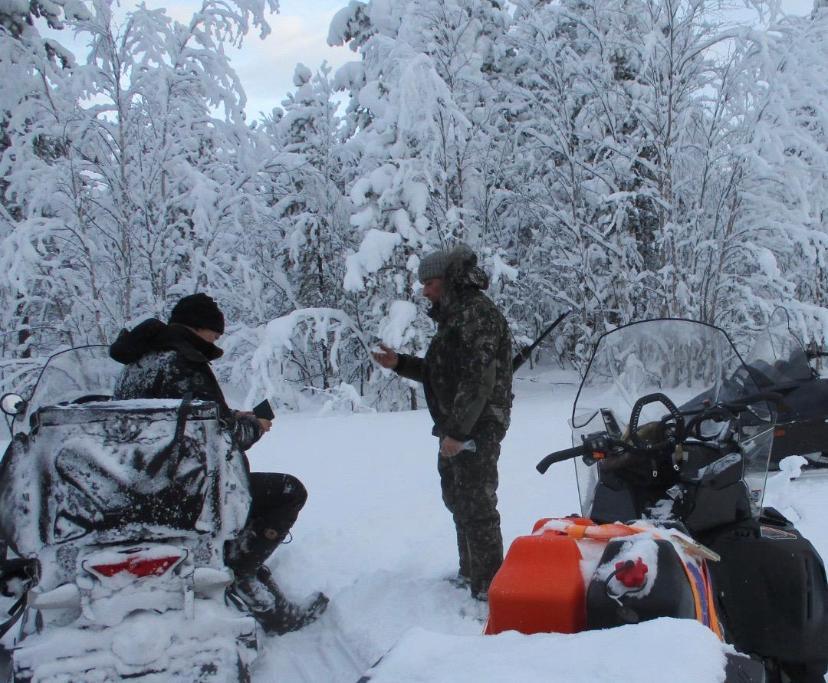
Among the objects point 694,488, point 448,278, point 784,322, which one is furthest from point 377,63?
point 694,488

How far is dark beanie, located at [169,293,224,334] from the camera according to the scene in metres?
3.56

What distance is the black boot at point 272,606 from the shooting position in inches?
141

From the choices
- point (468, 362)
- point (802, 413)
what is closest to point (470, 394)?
point (468, 362)

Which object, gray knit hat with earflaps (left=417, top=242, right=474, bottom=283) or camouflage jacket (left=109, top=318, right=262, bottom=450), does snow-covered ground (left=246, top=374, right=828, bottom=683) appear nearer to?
camouflage jacket (left=109, top=318, right=262, bottom=450)

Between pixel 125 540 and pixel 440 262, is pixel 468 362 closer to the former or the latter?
pixel 440 262

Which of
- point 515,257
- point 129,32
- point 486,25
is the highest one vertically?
point 486,25

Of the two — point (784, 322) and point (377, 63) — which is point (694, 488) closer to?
point (784, 322)

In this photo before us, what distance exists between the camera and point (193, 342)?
3438 mm

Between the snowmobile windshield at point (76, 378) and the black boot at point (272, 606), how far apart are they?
3.76ft

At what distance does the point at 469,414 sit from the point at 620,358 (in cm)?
81

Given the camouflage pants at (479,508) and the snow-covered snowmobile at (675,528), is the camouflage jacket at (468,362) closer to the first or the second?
the camouflage pants at (479,508)

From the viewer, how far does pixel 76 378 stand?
3508 millimetres

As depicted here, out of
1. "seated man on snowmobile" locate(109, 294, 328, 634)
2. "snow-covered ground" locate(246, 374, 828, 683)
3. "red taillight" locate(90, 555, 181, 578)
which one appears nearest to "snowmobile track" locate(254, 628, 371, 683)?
"snow-covered ground" locate(246, 374, 828, 683)

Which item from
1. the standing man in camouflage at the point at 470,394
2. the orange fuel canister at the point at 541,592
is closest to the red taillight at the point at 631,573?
the orange fuel canister at the point at 541,592
